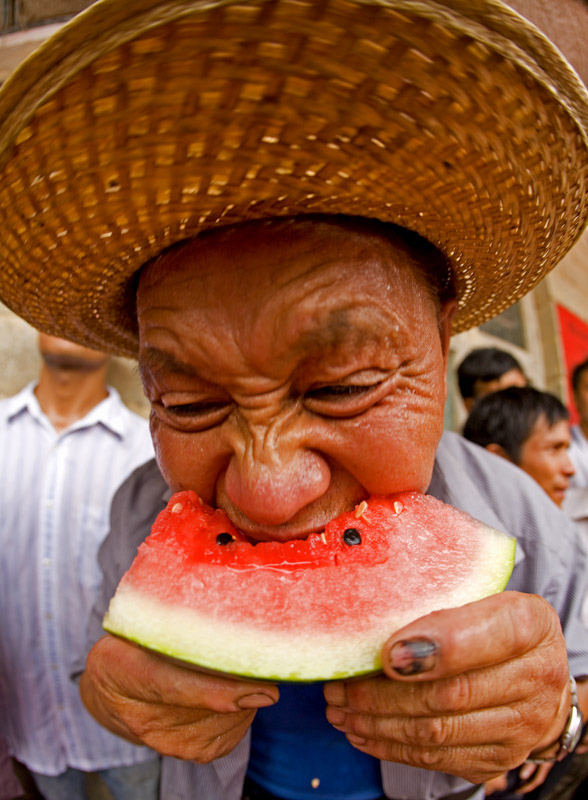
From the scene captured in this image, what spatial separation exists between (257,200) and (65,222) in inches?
13.7

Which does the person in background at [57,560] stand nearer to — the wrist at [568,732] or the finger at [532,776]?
the finger at [532,776]

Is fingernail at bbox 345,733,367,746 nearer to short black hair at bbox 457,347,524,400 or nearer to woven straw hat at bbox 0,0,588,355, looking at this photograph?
woven straw hat at bbox 0,0,588,355

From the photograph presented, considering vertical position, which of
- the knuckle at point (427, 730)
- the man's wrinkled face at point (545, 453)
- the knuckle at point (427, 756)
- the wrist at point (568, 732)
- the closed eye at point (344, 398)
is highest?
the closed eye at point (344, 398)

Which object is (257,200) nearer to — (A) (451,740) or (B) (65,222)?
(B) (65,222)

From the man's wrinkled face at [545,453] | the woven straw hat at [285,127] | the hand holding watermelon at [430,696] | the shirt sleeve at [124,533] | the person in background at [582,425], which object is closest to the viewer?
the woven straw hat at [285,127]

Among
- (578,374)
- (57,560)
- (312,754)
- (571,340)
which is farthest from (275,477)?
(571,340)

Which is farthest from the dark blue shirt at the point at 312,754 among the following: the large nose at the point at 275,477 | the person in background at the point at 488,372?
the person in background at the point at 488,372

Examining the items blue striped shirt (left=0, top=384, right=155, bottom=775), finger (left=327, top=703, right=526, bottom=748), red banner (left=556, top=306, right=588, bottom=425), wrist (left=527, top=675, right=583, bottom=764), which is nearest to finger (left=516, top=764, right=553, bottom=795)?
wrist (left=527, top=675, right=583, bottom=764)

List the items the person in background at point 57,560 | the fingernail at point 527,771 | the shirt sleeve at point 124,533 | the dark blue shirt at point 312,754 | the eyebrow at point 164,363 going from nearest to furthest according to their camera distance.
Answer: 1. the eyebrow at point 164,363
2. the dark blue shirt at point 312,754
3. the fingernail at point 527,771
4. the shirt sleeve at point 124,533
5. the person in background at point 57,560

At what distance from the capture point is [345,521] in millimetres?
931

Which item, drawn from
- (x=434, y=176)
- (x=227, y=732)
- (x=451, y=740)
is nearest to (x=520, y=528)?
(x=451, y=740)

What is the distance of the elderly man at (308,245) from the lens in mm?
602

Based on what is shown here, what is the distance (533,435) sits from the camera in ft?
9.10

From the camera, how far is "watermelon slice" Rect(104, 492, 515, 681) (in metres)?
0.76
